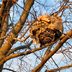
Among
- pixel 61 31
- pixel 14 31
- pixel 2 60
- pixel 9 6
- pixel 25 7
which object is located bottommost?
pixel 61 31

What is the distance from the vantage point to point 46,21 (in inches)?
136

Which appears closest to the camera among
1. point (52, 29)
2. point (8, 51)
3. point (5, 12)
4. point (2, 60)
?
point (52, 29)

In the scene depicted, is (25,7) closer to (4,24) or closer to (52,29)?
(4,24)

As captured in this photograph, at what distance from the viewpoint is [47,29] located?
3.45 metres

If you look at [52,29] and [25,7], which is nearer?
[52,29]

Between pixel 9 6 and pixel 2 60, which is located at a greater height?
pixel 9 6

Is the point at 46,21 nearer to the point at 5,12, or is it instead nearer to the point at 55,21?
the point at 55,21

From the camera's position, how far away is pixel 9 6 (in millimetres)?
5926

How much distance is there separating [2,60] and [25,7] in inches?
43.6

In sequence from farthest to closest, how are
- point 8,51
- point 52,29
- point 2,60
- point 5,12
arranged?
point 5,12, point 8,51, point 2,60, point 52,29

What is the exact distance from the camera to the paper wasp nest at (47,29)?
3.39 metres

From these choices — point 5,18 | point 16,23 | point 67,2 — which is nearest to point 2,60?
point 16,23

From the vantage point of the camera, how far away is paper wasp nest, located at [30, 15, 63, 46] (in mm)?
3389

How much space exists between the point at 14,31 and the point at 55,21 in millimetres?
2031
